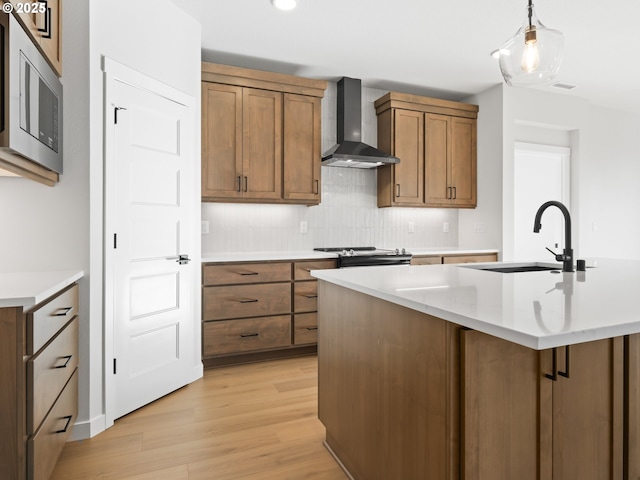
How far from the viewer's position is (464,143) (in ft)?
14.9

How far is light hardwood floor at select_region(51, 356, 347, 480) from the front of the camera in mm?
1830

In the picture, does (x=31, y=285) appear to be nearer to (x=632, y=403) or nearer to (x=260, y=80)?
(x=632, y=403)

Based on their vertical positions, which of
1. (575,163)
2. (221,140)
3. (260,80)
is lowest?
(221,140)

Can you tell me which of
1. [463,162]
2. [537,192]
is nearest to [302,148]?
[463,162]

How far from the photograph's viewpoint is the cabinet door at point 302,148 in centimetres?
370

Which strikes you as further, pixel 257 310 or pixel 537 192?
pixel 537 192

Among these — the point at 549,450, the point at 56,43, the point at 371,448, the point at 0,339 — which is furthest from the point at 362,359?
the point at 56,43

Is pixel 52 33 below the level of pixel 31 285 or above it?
above

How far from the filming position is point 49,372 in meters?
1.58

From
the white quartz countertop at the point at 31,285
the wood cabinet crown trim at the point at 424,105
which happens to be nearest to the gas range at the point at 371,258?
the wood cabinet crown trim at the point at 424,105

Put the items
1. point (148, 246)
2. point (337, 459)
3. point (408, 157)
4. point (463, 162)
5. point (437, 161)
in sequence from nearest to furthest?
1. point (337, 459)
2. point (148, 246)
3. point (408, 157)
4. point (437, 161)
5. point (463, 162)

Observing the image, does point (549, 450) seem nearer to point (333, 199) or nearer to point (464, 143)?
point (333, 199)

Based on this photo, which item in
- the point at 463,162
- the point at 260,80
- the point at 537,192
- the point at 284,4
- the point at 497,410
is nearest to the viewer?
the point at 497,410

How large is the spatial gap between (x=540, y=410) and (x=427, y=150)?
11.7 ft
